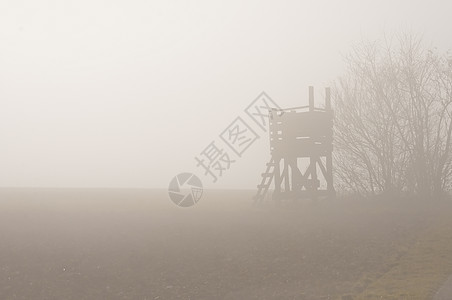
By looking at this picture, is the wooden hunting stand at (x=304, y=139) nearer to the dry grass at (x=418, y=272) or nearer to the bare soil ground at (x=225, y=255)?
the bare soil ground at (x=225, y=255)

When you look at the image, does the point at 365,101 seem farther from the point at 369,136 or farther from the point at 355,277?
the point at 355,277

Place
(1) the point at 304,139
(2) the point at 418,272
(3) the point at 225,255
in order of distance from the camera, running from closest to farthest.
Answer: (2) the point at 418,272, (3) the point at 225,255, (1) the point at 304,139

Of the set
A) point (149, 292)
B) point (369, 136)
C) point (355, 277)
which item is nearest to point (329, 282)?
point (355, 277)

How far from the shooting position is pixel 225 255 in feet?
48.8

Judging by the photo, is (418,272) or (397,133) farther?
(397,133)

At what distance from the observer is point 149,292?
1209cm

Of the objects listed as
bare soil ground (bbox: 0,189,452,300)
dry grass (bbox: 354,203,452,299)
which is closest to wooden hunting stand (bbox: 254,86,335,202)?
bare soil ground (bbox: 0,189,452,300)

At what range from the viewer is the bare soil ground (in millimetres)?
11945
